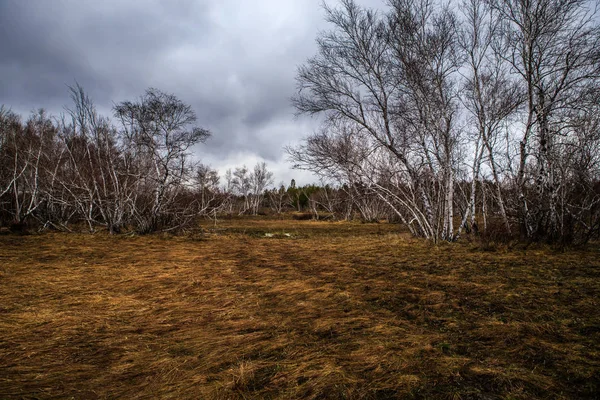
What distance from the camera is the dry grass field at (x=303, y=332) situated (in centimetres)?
157

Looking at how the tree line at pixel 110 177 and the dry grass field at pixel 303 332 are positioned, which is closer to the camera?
the dry grass field at pixel 303 332

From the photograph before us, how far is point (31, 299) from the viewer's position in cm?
317

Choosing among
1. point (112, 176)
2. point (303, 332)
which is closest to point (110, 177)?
point (112, 176)

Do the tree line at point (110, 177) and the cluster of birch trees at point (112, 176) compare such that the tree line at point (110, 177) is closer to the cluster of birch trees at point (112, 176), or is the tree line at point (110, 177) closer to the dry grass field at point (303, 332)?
the cluster of birch trees at point (112, 176)

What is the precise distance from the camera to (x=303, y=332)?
2.28 metres

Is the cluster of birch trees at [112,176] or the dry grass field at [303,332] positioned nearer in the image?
the dry grass field at [303,332]

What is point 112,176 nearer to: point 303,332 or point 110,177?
point 110,177

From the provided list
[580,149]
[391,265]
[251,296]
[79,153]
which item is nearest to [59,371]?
[251,296]

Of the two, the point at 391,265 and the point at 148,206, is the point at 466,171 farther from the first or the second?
the point at 148,206

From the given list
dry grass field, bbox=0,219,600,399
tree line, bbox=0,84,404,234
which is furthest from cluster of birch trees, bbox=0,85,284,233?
dry grass field, bbox=0,219,600,399

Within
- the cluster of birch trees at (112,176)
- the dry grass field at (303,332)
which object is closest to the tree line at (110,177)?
the cluster of birch trees at (112,176)

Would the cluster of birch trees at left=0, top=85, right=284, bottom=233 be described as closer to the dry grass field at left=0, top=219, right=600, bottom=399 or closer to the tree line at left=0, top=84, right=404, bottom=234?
the tree line at left=0, top=84, right=404, bottom=234

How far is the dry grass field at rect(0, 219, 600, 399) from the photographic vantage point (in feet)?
5.14

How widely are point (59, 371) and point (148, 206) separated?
405 inches
